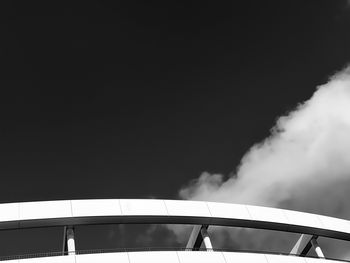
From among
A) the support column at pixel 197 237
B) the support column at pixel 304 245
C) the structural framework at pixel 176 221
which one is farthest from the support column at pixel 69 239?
the support column at pixel 304 245

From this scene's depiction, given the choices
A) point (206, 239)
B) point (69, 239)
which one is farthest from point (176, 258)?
point (69, 239)

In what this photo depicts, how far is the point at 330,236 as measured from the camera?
2608cm

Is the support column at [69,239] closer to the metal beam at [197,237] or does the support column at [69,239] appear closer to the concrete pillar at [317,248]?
the metal beam at [197,237]

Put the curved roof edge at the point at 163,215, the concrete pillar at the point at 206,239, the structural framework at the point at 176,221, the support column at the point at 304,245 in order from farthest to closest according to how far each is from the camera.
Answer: the support column at the point at 304,245
the concrete pillar at the point at 206,239
the curved roof edge at the point at 163,215
the structural framework at the point at 176,221

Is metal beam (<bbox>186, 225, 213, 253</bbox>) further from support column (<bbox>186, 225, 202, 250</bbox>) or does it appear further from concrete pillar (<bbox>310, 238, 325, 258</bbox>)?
concrete pillar (<bbox>310, 238, 325, 258</bbox>)

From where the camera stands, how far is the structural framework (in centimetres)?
1930

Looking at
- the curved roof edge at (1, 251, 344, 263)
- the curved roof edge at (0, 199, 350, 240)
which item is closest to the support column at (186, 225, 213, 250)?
the curved roof edge at (0, 199, 350, 240)

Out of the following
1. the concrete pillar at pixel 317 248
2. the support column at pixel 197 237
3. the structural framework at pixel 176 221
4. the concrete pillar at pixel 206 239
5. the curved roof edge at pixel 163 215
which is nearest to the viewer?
the structural framework at pixel 176 221

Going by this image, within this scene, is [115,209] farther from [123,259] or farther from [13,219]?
[13,219]

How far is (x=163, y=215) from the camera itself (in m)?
21.8

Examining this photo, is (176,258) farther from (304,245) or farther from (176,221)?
(304,245)

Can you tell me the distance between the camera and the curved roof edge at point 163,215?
19.6 metres

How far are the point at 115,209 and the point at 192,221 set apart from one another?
14.8 feet

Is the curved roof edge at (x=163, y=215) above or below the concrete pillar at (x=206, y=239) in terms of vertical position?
above
